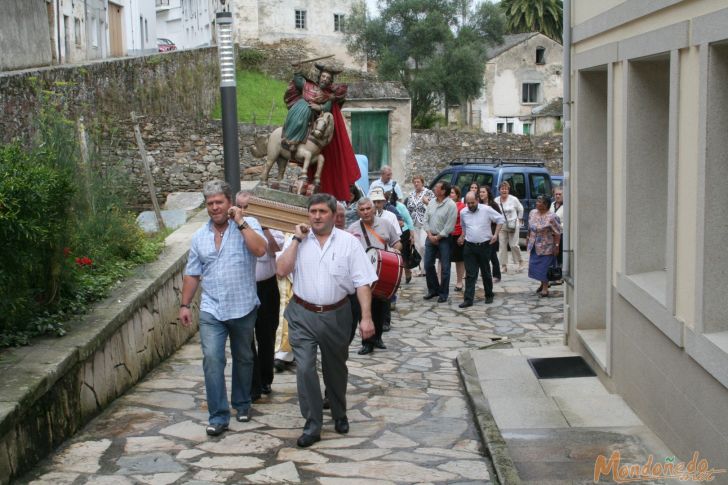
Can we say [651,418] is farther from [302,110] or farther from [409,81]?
[409,81]

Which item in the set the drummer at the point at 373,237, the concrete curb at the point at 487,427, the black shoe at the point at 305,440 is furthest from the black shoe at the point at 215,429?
the drummer at the point at 373,237

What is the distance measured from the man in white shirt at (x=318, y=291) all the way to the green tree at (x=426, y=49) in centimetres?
3741

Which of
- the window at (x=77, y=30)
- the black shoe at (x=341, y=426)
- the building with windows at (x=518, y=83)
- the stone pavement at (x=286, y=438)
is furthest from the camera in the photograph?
the building with windows at (x=518, y=83)

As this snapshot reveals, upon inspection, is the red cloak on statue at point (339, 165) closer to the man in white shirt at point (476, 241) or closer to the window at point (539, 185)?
the man in white shirt at point (476, 241)

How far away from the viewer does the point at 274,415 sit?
7.85m

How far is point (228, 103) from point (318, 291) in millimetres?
4303

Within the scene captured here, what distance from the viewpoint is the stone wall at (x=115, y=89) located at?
16.0m

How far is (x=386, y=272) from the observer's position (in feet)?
31.7

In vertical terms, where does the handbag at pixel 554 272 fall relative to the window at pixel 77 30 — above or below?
below

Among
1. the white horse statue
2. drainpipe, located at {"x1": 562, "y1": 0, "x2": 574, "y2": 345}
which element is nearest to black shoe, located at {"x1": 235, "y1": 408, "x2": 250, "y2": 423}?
the white horse statue

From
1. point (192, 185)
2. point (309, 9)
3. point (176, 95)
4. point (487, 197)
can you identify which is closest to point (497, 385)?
point (487, 197)

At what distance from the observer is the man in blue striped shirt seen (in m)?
7.17

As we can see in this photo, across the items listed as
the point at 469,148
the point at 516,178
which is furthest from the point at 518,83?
the point at 516,178

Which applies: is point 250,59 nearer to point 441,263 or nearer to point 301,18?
point 301,18
